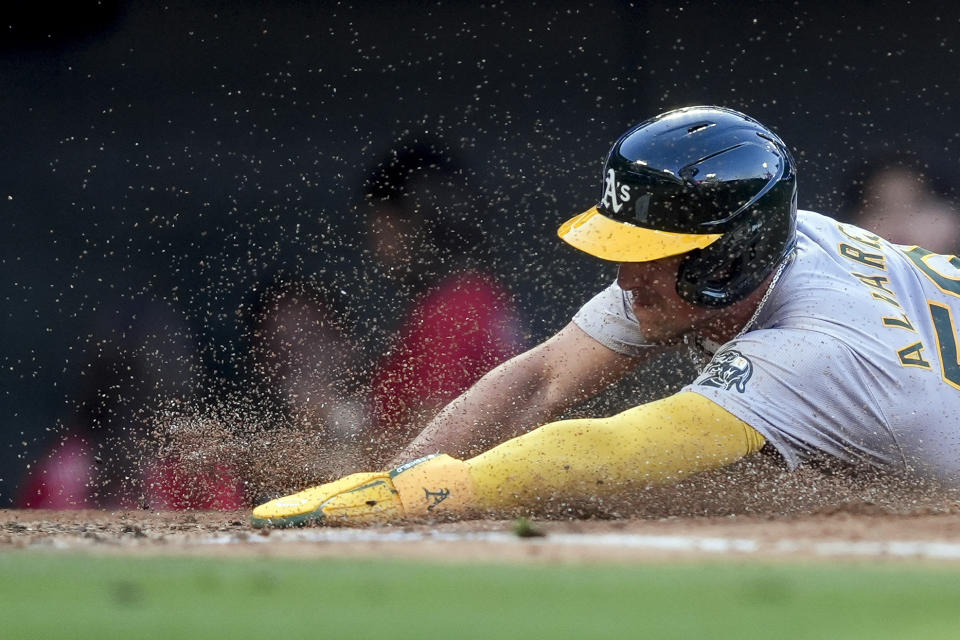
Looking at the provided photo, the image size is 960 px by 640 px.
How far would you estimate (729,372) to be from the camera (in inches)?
111

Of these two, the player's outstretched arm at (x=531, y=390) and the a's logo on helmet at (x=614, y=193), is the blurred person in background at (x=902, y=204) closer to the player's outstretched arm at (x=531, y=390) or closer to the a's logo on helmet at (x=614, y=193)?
the player's outstretched arm at (x=531, y=390)

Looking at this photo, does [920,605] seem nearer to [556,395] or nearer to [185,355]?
[556,395]

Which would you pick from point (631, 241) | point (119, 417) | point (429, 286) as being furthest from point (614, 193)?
point (119, 417)

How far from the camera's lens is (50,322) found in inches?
192

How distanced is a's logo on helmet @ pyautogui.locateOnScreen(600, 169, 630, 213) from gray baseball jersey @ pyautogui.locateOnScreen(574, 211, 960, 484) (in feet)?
1.53

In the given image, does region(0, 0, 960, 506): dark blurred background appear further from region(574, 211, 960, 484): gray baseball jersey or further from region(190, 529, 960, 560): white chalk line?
region(190, 529, 960, 560): white chalk line

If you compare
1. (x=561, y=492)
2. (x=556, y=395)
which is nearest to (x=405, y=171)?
(x=556, y=395)

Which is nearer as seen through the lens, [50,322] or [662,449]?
[662,449]

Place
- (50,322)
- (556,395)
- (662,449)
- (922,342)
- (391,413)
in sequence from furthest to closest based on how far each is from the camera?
(50,322), (391,413), (556,395), (922,342), (662,449)

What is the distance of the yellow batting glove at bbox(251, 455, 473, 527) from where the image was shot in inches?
107

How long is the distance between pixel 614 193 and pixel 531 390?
0.89 m

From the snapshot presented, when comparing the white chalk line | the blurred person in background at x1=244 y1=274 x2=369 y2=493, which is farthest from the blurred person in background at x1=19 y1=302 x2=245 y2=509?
the white chalk line

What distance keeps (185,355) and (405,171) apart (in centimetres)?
119

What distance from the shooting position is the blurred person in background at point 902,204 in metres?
4.73
